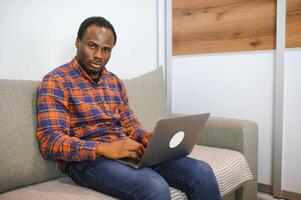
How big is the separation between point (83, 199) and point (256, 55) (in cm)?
139

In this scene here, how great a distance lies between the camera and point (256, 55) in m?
1.93

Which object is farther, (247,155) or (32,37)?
(247,155)

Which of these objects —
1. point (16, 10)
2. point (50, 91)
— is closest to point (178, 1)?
point (16, 10)

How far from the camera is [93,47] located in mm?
1288

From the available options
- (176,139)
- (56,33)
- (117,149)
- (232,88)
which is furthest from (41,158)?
(232,88)

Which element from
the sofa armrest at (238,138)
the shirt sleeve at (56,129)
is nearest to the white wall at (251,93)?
the sofa armrest at (238,138)

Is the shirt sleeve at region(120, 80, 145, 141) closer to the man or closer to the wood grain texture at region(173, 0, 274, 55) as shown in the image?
the man

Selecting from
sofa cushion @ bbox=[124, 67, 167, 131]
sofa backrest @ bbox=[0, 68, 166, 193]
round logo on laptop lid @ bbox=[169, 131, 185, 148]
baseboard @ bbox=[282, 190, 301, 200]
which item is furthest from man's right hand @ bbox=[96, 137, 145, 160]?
baseboard @ bbox=[282, 190, 301, 200]

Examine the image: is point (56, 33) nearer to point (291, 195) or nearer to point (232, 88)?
point (232, 88)

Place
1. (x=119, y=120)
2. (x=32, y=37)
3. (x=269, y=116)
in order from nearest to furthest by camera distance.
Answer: (x=119, y=120)
(x=32, y=37)
(x=269, y=116)

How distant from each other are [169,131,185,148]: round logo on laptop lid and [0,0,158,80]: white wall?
31.8 inches

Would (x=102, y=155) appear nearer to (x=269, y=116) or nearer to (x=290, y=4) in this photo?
(x=269, y=116)

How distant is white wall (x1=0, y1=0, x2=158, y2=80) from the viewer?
144cm

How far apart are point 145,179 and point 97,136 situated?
31cm
